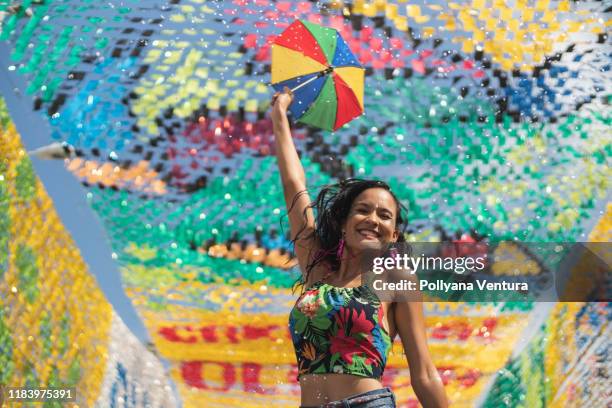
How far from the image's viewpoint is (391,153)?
3480mm

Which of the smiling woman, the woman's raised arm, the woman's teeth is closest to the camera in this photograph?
the smiling woman

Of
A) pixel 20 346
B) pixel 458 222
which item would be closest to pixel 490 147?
pixel 458 222

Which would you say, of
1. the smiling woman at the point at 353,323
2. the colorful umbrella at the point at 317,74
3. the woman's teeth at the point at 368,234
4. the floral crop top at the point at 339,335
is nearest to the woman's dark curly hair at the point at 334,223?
the smiling woman at the point at 353,323

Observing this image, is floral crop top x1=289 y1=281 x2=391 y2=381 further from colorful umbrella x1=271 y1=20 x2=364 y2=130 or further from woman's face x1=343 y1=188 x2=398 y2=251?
colorful umbrella x1=271 y1=20 x2=364 y2=130

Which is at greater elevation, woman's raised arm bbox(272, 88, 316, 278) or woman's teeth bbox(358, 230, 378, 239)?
woman's teeth bbox(358, 230, 378, 239)

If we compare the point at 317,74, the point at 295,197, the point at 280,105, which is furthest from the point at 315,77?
the point at 295,197

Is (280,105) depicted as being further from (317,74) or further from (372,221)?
(372,221)

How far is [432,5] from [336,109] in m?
0.70

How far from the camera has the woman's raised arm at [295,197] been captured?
2582 mm

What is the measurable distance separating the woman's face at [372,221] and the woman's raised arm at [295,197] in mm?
148

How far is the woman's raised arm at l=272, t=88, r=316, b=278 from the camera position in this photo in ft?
8.47

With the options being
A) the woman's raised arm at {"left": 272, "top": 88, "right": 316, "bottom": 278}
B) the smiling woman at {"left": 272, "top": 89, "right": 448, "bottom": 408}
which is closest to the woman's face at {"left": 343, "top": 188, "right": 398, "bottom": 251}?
the smiling woman at {"left": 272, "top": 89, "right": 448, "bottom": 408}

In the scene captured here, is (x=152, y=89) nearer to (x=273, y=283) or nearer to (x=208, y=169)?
(x=208, y=169)

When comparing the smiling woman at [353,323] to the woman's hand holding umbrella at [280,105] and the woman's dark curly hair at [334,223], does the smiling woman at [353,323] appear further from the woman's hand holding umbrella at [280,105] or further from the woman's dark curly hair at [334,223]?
the woman's hand holding umbrella at [280,105]
